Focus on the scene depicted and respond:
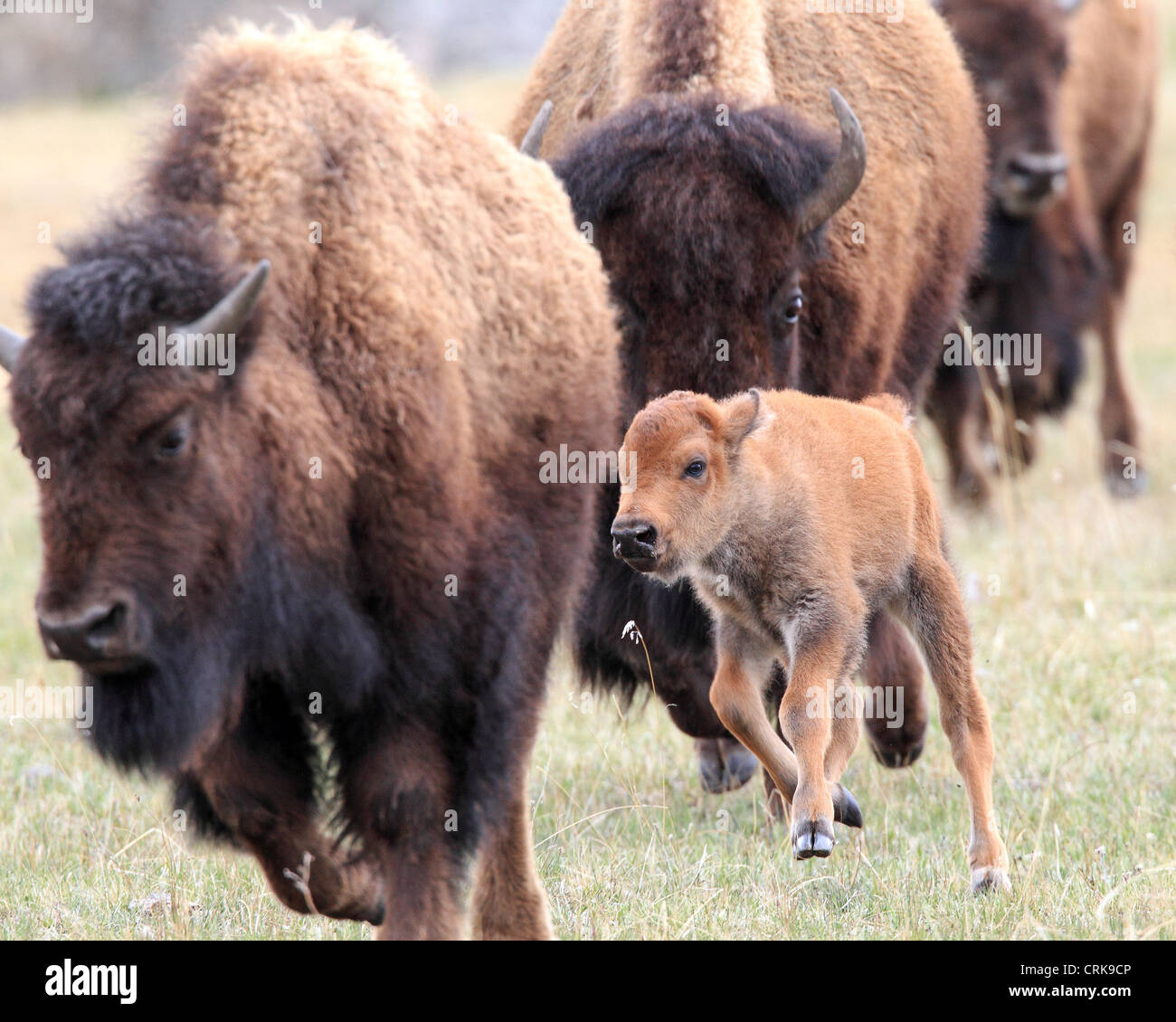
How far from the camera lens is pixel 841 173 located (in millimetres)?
5023

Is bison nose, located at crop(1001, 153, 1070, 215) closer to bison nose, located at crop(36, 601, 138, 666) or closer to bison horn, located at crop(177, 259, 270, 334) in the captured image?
bison horn, located at crop(177, 259, 270, 334)

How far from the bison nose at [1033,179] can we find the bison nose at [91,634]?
310 inches

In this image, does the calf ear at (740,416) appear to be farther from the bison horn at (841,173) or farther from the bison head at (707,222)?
the bison horn at (841,173)

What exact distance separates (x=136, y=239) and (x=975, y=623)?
487 centimetres

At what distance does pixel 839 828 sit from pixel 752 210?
1889 millimetres

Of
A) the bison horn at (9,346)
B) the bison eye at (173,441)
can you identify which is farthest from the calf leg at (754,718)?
the bison horn at (9,346)

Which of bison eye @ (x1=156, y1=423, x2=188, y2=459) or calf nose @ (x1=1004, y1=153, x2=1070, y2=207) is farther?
calf nose @ (x1=1004, y1=153, x2=1070, y2=207)

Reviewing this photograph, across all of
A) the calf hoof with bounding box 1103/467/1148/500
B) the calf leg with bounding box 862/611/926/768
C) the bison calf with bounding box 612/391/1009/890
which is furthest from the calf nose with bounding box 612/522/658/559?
the calf hoof with bounding box 1103/467/1148/500

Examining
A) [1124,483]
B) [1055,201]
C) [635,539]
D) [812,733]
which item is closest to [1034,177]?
[1055,201]

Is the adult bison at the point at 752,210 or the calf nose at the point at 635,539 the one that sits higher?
the adult bison at the point at 752,210

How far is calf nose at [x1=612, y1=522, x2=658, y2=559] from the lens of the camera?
393 centimetres

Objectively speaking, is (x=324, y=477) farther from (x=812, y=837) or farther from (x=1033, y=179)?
(x=1033, y=179)

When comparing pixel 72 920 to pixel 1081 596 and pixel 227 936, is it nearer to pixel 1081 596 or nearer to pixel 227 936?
pixel 227 936

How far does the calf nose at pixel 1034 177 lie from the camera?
9.98m
